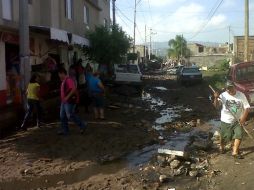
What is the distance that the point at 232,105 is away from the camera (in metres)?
9.55

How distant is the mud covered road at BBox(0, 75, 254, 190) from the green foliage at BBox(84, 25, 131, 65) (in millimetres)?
12737

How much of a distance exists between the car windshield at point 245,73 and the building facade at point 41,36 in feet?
22.1

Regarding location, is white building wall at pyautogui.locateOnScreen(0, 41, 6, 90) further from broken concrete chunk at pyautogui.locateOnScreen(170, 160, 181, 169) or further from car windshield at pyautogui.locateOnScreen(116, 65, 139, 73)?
car windshield at pyautogui.locateOnScreen(116, 65, 139, 73)

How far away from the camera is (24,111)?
14695 mm

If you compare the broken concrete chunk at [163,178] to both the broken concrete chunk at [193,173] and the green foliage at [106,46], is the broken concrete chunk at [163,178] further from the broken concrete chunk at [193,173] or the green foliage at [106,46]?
the green foliage at [106,46]

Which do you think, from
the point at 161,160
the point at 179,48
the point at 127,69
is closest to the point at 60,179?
the point at 161,160

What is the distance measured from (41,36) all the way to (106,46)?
730 cm

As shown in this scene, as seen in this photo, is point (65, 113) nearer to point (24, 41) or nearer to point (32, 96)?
point (32, 96)

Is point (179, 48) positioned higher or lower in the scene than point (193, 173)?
higher

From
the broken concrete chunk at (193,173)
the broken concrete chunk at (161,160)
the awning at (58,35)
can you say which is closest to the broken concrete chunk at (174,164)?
the broken concrete chunk at (161,160)

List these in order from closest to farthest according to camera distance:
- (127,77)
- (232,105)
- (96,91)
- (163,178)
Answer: (163,178), (232,105), (96,91), (127,77)

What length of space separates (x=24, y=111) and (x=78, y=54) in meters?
17.1

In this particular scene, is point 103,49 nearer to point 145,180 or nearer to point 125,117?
point 125,117

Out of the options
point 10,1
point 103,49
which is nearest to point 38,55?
point 10,1
